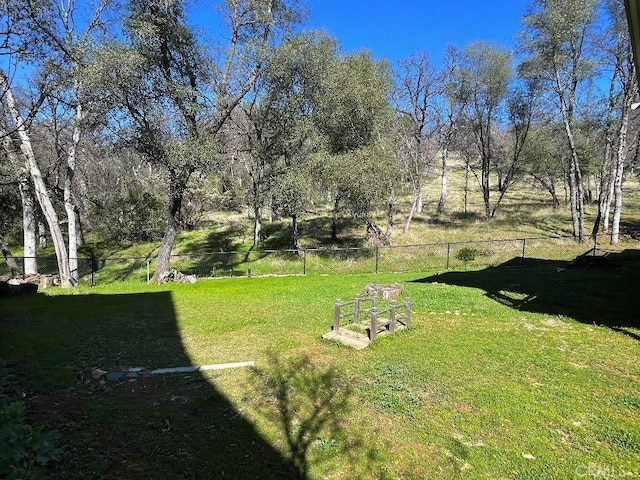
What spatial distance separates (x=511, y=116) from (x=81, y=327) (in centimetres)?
2973

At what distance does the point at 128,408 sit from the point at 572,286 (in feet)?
40.9

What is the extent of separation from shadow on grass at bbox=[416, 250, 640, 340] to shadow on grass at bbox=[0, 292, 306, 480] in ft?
26.7

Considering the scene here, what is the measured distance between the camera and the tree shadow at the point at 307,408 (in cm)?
430

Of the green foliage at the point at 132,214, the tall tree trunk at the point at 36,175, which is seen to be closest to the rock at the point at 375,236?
the tall tree trunk at the point at 36,175

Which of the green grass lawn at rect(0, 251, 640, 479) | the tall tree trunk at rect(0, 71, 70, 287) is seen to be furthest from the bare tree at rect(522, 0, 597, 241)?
the tall tree trunk at rect(0, 71, 70, 287)

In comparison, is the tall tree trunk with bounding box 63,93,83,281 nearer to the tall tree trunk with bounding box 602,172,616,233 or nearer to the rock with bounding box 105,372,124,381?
the rock with bounding box 105,372,124,381

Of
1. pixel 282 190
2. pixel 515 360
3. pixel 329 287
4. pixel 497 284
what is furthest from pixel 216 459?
pixel 282 190

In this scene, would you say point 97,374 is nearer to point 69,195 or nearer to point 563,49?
point 69,195

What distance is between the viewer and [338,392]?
5602 millimetres

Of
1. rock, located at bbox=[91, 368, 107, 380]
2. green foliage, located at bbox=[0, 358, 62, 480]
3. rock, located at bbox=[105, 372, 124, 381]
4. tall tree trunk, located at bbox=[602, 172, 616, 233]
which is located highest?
tall tree trunk, located at bbox=[602, 172, 616, 233]

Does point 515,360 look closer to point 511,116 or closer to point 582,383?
point 582,383

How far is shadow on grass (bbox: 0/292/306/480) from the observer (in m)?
3.98

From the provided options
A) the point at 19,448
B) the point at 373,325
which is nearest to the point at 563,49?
the point at 373,325

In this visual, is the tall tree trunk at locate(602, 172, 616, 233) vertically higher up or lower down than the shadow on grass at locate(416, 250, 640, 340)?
higher up
